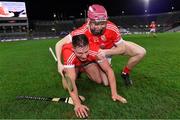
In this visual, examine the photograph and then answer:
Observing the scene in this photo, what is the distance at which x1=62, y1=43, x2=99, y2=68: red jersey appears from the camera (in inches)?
187

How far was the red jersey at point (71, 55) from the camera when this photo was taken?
476 centimetres

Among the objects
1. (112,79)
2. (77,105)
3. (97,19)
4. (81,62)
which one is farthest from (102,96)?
(97,19)

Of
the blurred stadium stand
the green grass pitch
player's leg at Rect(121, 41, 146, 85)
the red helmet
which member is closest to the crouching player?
the green grass pitch

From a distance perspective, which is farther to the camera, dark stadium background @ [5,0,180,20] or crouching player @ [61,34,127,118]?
dark stadium background @ [5,0,180,20]

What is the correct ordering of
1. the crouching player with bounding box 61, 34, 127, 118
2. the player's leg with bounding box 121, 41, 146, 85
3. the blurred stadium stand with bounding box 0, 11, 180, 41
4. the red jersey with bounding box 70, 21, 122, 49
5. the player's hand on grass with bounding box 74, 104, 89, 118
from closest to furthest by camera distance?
the player's hand on grass with bounding box 74, 104, 89, 118 → the crouching player with bounding box 61, 34, 127, 118 → the red jersey with bounding box 70, 21, 122, 49 → the player's leg with bounding box 121, 41, 146, 85 → the blurred stadium stand with bounding box 0, 11, 180, 41

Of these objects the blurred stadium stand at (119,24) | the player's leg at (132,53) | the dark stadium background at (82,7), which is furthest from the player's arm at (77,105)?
the dark stadium background at (82,7)

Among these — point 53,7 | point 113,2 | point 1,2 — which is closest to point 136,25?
point 113,2

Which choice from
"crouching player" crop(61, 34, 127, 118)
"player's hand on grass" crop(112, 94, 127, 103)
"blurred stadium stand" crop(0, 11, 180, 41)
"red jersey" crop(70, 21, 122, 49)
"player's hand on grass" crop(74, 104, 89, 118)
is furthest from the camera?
"blurred stadium stand" crop(0, 11, 180, 41)

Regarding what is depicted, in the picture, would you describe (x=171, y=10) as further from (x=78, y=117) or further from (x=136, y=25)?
(x=78, y=117)

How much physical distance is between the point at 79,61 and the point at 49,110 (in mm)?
1050

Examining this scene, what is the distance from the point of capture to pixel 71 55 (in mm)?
4824

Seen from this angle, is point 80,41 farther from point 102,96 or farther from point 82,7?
point 82,7

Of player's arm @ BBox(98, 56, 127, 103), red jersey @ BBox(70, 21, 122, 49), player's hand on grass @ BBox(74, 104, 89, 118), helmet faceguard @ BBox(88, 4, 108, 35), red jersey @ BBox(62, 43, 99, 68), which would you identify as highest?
helmet faceguard @ BBox(88, 4, 108, 35)

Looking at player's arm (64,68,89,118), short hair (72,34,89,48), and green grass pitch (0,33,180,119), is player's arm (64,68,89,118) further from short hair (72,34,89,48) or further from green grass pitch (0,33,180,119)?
short hair (72,34,89,48)
